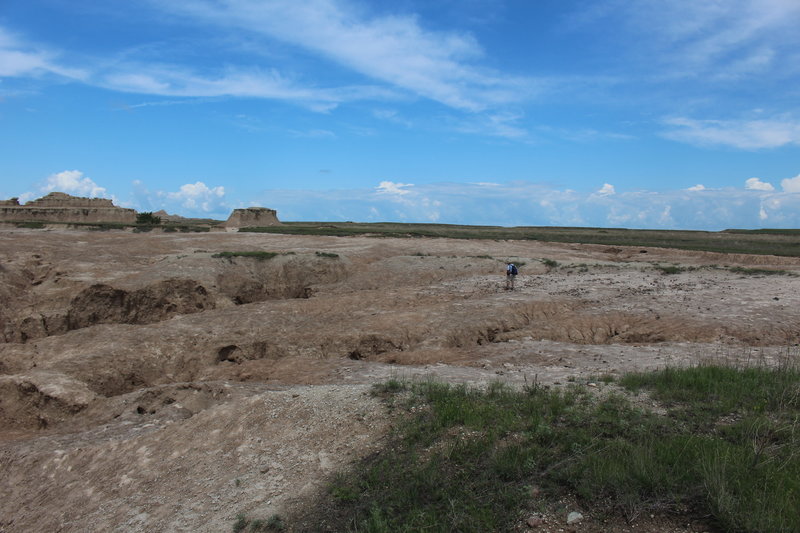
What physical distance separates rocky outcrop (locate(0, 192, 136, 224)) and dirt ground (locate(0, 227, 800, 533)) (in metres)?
35.3

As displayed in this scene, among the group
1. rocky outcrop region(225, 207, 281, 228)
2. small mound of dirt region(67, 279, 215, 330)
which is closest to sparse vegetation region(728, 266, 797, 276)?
small mound of dirt region(67, 279, 215, 330)

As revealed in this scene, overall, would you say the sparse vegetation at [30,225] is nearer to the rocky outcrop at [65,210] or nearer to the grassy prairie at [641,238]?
the rocky outcrop at [65,210]

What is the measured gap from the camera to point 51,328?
60.8 ft

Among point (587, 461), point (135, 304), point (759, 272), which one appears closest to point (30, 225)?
point (135, 304)

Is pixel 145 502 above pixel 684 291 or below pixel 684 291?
below

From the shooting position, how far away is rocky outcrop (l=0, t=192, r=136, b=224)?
186 ft

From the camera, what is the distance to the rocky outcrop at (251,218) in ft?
219

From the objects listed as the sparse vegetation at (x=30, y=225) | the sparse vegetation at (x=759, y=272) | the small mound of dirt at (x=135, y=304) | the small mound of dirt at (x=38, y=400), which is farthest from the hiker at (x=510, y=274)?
the sparse vegetation at (x=30, y=225)

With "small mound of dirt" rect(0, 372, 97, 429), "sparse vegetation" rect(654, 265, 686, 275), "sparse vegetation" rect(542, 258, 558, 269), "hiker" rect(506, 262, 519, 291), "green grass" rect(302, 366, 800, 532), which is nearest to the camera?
"green grass" rect(302, 366, 800, 532)

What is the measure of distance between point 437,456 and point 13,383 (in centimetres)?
1100

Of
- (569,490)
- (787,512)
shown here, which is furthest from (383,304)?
(787,512)

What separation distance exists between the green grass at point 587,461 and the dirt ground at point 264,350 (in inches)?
14.7

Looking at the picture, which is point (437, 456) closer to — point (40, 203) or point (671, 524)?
point (671, 524)

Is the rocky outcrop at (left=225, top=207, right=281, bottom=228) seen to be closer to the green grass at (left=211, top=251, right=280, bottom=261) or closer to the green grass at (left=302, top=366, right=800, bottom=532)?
the green grass at (left=211, top=251, right=280, bottom=261)
